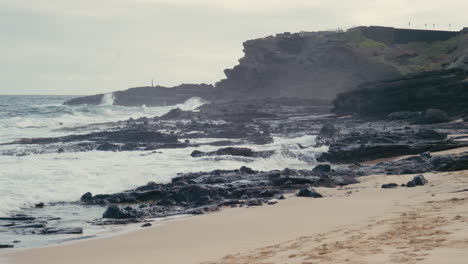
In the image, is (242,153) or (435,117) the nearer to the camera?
(242,153)

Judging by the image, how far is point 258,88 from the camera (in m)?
91.7

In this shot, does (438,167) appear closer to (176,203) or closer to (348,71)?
(176,203)

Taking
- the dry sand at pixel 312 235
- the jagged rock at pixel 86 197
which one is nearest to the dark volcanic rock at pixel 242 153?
the jagged rock at pixel 86 197

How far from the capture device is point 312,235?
1061cm

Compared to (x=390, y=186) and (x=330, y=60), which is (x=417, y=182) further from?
(x=330, y=60)

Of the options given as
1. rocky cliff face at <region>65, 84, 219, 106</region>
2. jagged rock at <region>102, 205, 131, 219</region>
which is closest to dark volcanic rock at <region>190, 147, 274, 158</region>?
jagged rock at <region>102, 205, 131, 219</region>

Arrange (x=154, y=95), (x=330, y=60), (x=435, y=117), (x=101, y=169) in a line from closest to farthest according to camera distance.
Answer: (x=101, y=169), (x=435, y=117), (x=330, y=60), (x=154, y=95)

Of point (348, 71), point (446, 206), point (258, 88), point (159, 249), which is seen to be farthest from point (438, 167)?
point (258, 88)

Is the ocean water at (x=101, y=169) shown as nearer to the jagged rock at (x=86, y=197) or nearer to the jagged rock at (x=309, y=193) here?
the jagged rock at (x=86, y=197)

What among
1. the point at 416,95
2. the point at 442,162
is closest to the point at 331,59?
the point at 416,95

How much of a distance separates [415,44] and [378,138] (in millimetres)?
59498

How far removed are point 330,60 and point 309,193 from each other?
69.5m

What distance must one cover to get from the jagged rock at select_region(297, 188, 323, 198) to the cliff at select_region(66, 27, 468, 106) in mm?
55772

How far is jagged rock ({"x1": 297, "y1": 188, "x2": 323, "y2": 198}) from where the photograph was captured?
16047 mm
